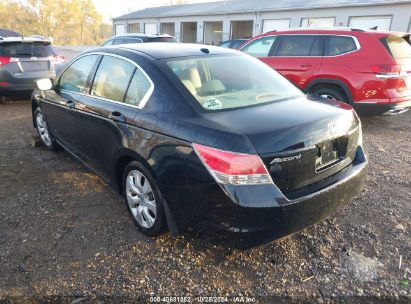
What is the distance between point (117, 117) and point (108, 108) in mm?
221

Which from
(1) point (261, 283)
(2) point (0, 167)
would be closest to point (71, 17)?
(2) point (0, 167)

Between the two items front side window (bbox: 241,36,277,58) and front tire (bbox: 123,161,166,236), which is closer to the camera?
front tire (bbox: 123,161,166,236)

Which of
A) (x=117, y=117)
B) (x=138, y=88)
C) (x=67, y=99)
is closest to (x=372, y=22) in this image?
(x=67, y=99)

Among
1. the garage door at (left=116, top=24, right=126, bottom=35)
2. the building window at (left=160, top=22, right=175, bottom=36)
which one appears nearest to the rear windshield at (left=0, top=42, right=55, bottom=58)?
the building window at (left=160, top=22, right=175, bottom=36)

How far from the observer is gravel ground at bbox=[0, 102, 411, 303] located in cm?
238

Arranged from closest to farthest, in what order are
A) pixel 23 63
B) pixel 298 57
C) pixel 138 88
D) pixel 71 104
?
1. pixel 138 88
2. pixel 71 104
3. pixel 298 57
4. pixel 23 63

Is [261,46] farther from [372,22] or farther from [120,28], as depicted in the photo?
[120,28]

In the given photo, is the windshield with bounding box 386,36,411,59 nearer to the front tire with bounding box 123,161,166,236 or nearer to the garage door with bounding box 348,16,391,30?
the front tire with bounding box 123,161,166,236

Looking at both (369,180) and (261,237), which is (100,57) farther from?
(369,180)

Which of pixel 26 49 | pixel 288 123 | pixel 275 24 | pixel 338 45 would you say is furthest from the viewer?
pixel 275 24

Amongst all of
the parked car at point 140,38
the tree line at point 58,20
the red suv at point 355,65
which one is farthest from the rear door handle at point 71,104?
the tree line at point 58,20

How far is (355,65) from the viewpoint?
599cm

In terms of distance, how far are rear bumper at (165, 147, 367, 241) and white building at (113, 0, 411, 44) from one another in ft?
56.6

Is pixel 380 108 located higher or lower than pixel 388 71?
lower
